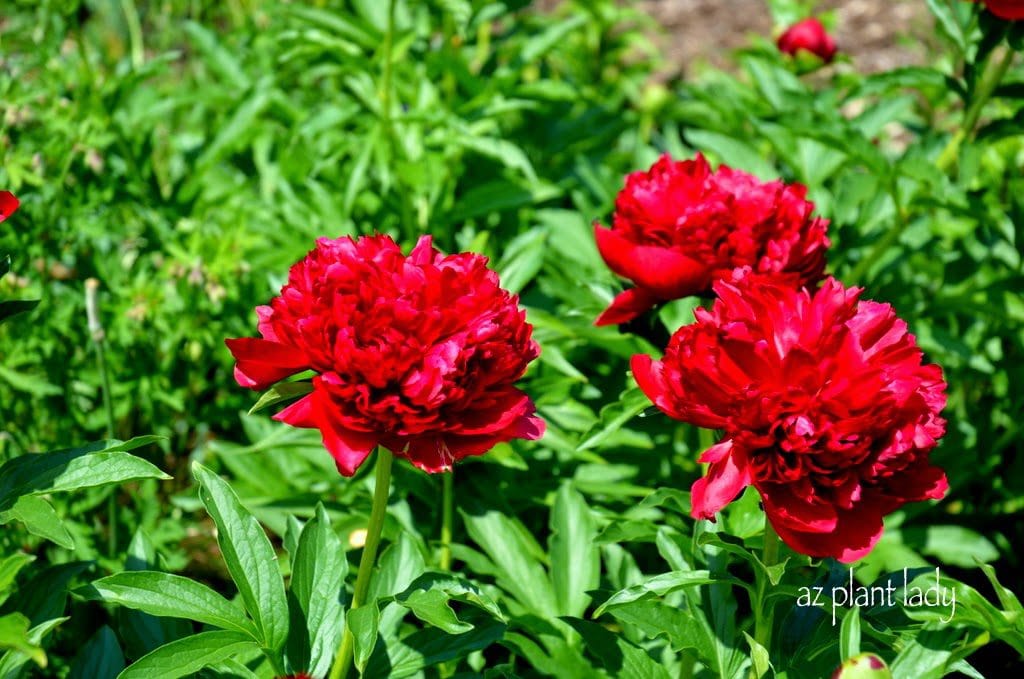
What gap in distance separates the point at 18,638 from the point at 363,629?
1.14 ft

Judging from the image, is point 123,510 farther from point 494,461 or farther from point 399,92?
point 399,92

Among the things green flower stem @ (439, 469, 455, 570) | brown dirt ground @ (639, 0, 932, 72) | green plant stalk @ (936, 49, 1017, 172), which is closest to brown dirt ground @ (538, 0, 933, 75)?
brown dirt ground @ (639, 0, 932, 72)

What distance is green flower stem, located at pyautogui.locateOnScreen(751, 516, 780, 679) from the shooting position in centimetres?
120

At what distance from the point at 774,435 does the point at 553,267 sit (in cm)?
127

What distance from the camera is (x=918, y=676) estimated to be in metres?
1.18

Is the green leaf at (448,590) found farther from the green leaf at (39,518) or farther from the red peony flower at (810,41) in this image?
the red peony flower at (810,41)

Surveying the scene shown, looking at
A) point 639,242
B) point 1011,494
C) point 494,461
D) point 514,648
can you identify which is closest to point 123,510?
point 494,461

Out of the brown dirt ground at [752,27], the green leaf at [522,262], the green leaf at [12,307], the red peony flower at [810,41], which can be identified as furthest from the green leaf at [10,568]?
the brown dirt ground at [752,27]

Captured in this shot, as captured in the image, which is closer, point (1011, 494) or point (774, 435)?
point (774, 435)

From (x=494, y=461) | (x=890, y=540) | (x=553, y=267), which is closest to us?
(x=494, y=461)

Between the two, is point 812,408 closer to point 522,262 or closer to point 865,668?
point 865,668

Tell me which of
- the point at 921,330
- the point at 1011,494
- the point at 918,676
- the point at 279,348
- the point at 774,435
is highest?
the point at 279,348

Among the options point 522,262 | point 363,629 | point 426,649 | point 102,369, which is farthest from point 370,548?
point 522,262

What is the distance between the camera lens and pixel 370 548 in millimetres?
1207
